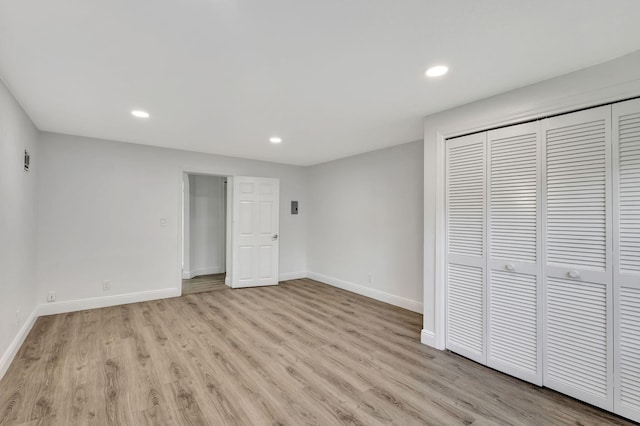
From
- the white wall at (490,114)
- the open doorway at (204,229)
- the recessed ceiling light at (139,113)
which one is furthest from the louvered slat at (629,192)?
the open doorway at (204,229)

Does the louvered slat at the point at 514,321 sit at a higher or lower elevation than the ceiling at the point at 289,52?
lower

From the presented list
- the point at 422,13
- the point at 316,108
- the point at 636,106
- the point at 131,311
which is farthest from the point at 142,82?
the point at 636,106

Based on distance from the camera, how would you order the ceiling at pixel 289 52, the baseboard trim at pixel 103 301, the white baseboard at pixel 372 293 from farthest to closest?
the white baseboard at pixel 372 293 → the baseboard trim at pixel 103 301 → the ceiling at pixel 289 52

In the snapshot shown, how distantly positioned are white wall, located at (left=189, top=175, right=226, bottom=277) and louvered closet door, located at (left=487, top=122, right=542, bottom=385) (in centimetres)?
565

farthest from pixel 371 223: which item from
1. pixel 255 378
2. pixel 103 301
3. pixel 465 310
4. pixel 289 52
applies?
pixel 103 301

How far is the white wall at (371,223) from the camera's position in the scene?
412cm

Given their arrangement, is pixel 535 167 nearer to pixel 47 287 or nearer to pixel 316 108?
pixel 316 108

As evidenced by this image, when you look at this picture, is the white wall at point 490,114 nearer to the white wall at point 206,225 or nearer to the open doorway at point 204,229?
the open doorway at point 204,229

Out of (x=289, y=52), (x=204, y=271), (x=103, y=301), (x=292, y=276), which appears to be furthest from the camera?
(x=204, y=271)

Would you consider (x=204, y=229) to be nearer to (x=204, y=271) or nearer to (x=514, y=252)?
(x=204, y=271)

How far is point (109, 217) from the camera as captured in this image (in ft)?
13.7

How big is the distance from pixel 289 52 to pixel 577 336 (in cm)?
290

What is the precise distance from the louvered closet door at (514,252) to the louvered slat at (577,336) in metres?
0.09

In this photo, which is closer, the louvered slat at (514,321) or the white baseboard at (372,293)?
the louvered slat at (514,321)
